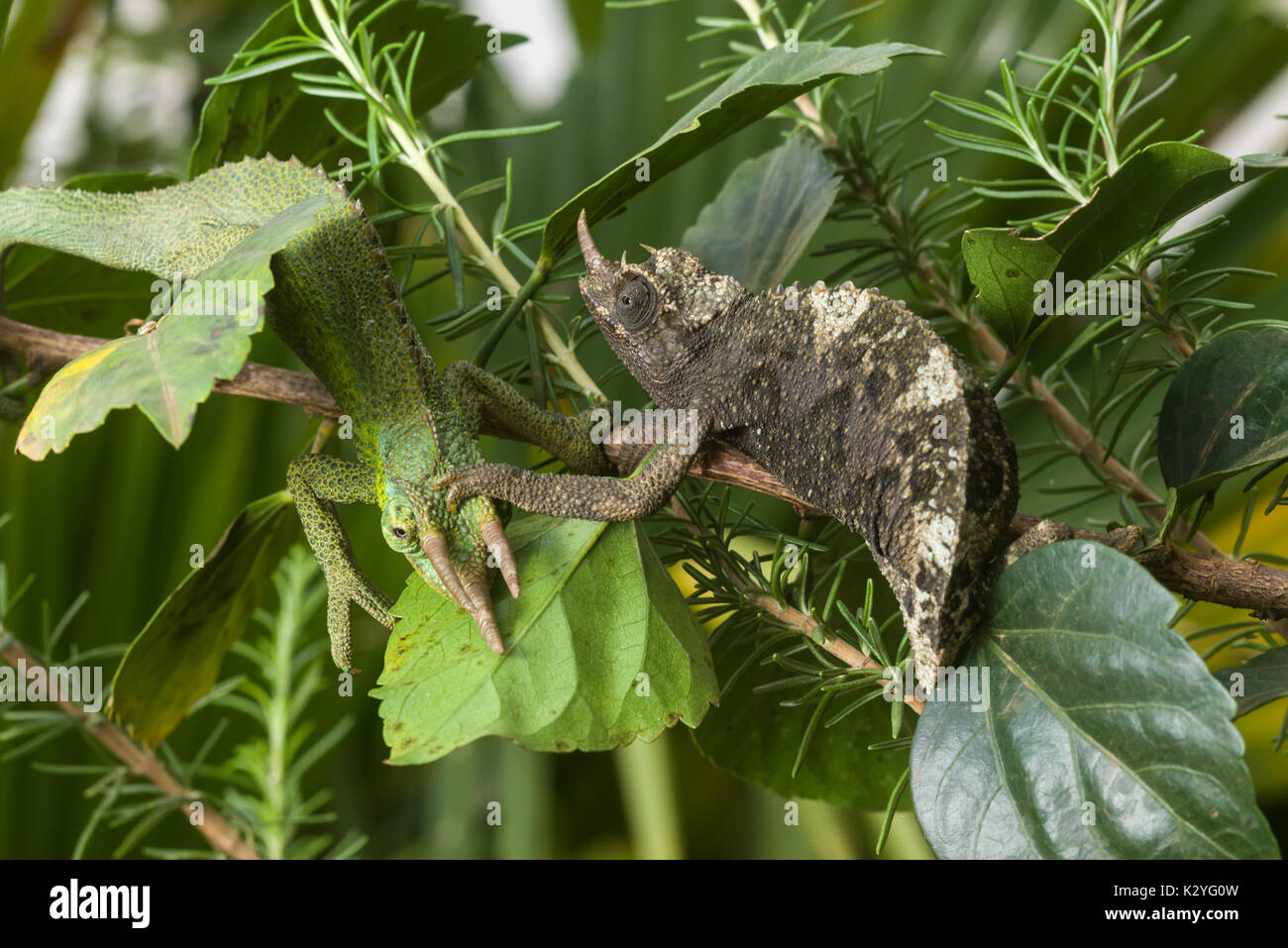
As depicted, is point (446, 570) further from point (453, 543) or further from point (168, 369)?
point (168, 369)

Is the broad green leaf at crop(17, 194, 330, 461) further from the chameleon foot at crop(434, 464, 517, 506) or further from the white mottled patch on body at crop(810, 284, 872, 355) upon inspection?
the white mottled patch on body at crop(810, 284, 872, 355)

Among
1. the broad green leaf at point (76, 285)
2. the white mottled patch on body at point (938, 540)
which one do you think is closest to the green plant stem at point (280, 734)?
the broad green leaf at point (76, 285)

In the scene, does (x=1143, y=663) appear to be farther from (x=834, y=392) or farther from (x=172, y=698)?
(x=172, y=698)

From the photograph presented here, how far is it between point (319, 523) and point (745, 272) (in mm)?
350

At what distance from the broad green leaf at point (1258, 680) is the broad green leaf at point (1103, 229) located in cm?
21

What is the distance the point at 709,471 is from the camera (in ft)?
1.90

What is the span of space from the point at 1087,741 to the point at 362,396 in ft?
1.40

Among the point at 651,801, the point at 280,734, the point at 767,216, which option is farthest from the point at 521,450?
the point at 767,216

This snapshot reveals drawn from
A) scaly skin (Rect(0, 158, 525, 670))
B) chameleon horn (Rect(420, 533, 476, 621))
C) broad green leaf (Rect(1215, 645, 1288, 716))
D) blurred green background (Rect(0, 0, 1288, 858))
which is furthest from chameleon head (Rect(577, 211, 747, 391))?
blurred green background (Rect(0, 0, 1288, 858))

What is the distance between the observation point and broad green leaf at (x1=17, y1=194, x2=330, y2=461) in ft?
1.13

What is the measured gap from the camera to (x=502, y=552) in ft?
1.58

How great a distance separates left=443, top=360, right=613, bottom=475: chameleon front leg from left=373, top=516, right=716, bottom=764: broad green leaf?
0.07 meters

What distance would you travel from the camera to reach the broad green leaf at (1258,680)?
44cm

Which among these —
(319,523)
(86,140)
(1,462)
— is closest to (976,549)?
(319,523)
